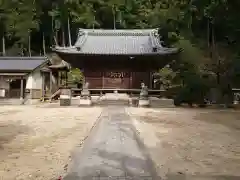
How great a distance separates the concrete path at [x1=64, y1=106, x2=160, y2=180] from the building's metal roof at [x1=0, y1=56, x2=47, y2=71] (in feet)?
68.3

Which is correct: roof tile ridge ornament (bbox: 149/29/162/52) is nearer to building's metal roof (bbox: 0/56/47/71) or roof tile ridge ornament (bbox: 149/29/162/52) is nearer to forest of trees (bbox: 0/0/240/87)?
forest of trees (bbox: 0/0/240/87)

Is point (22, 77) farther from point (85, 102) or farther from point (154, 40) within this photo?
point (154, 40)

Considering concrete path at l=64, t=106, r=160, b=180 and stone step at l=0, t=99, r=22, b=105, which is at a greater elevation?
stone step at l=0, t=99, r=22, b=105

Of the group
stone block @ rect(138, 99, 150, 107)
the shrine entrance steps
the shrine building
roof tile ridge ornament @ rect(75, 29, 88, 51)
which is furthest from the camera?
roof tile ridge ornament @ rect(75, 29, 88, 51)

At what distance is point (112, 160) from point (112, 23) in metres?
47.4

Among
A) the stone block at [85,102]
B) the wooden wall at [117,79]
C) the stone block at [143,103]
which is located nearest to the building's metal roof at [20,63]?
the wooden wall at [117,79]

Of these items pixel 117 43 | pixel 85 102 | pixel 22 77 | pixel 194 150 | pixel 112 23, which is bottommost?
pixel 194 150

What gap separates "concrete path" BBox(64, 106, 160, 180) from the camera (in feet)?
17.1

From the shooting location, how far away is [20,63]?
30.0 metres

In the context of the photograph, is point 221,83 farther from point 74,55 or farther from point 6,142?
point 6,142

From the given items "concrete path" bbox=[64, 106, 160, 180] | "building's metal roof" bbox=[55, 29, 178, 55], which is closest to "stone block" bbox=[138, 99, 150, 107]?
"building's metal roof" bbox=[55, 29, 178, 55]

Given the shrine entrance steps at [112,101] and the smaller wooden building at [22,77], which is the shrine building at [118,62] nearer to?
the shrine entrance steps at [112,101]

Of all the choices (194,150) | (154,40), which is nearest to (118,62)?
(154,40)

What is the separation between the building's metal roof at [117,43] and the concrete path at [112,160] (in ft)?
56.4
